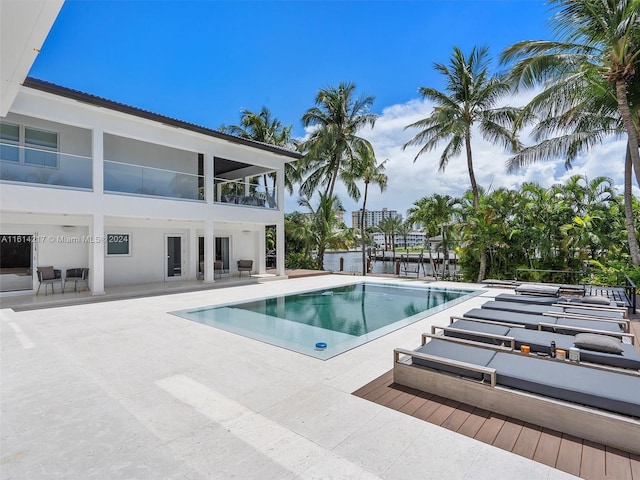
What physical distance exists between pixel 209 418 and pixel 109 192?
10.2 m

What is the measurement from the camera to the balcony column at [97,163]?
10883 millimetres

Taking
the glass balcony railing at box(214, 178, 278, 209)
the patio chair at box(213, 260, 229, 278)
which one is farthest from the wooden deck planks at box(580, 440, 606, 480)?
the patio chair at box(213, 260, 229, 278)

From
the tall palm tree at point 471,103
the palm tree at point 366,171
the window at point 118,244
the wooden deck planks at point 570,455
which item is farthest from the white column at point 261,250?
the wooden deck planks at point 570,455

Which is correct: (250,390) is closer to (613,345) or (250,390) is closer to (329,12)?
(613,345)

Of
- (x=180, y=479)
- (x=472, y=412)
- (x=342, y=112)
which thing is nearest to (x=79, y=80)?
(x=342, y=112)

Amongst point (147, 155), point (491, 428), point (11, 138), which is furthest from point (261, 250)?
point (491, 428)

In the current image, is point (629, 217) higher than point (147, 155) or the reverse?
the reverse

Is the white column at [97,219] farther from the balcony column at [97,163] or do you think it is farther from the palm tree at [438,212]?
the palm tree at [438,212]

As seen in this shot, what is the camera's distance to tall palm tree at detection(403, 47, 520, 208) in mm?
14914

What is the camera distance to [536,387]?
3.40 m

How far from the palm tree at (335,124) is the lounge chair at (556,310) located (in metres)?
14.4

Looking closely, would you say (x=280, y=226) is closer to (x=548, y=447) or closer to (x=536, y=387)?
(x=536, y=387)

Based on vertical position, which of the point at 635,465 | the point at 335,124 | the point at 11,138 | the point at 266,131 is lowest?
the point at 635,465

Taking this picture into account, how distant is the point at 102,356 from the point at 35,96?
869cm
